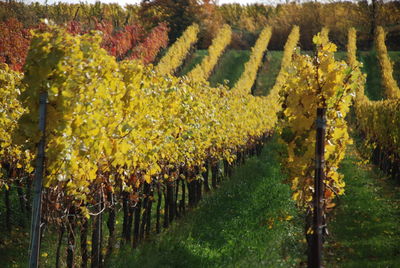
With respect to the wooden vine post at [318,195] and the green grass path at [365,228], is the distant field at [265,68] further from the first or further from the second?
the wooden vine post at [318,195]

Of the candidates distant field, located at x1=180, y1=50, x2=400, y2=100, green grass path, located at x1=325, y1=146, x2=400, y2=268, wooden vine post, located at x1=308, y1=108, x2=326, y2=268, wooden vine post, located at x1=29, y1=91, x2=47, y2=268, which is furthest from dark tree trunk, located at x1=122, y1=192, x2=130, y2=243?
distant field, located at x1=180, y1=50, x2=400, y2=100

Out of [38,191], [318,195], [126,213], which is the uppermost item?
[38,191]

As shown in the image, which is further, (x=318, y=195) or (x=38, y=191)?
(x=318, y=195)

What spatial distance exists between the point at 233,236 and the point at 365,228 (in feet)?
10.9

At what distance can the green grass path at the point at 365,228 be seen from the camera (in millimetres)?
10367

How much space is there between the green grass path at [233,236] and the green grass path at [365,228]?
0.87 metres

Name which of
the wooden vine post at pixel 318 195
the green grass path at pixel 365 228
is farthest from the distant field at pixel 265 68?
the wooden vine post at pixel 318 195

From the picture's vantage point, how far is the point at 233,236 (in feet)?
37.5

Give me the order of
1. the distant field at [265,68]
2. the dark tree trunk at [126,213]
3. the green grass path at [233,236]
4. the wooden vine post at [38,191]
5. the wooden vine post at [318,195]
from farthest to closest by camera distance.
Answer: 1. the distant field at [265,68]
2. the dark tree trunk at [126,213]
3. the green grass path at [233,236]
4. the wooden vine post at [318,195]
5. the wooden vine post at [38,191]

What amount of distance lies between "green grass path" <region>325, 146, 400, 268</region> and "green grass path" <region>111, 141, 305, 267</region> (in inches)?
34.3

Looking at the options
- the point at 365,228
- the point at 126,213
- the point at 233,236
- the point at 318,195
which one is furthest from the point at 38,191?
the point at 365,228

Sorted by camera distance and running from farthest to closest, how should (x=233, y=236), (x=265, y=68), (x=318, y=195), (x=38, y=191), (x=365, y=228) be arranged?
(x=265, y=68), (x=365, y=228), (x=233, y=236), (x=318, y=195), (x=38, y=191)

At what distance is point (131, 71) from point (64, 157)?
359cm

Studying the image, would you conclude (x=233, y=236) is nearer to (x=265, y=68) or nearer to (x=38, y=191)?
(x=38, y=191)
